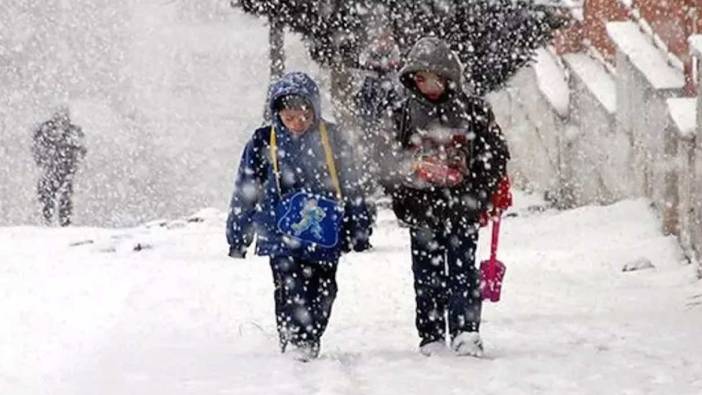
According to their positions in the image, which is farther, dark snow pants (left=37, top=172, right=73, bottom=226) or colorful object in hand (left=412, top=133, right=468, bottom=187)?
dark snow pants (left=37, top=172, right=73, bottom=226)

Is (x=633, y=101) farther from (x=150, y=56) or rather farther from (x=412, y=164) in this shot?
(x=150, y=56)

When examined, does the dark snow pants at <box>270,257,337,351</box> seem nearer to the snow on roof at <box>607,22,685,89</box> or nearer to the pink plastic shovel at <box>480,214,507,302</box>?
the pink plastic shovel at <box>480,214,507,302</box>

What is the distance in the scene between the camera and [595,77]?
14.9 m

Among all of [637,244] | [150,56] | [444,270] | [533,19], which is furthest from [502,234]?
[150,56]

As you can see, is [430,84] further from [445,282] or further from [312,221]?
[445,282]

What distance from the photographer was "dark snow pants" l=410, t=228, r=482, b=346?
6.36 metres

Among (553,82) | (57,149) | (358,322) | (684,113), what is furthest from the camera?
(57,149)

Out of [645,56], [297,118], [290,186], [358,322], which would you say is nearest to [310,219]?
[290,186]

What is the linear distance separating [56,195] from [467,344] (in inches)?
504

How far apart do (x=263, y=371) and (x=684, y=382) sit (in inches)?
68.6

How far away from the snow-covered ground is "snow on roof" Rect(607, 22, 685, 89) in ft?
3.64

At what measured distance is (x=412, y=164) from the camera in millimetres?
6262

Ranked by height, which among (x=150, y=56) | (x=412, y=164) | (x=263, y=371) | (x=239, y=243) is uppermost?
(x=412, y=164)

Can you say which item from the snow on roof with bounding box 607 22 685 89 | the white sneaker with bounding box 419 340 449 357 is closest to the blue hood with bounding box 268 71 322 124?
the white sneaker with bounding box 419 340 449 357
